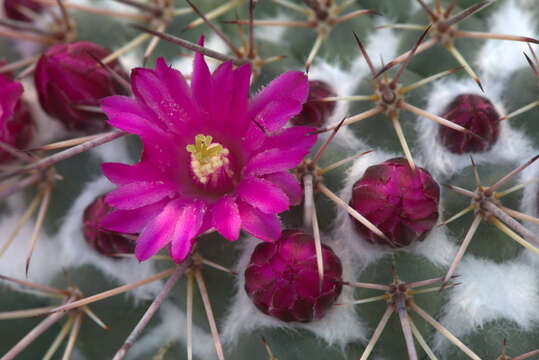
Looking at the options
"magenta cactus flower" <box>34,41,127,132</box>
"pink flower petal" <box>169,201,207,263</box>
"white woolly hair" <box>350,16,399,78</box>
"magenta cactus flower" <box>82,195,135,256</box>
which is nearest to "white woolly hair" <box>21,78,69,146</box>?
"magenta cactus flower" <box>34,41,127,132</box>

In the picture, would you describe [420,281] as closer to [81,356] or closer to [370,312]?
[370,312]

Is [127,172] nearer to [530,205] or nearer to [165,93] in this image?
[165,93]

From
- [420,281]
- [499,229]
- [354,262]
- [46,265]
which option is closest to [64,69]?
[46,265]

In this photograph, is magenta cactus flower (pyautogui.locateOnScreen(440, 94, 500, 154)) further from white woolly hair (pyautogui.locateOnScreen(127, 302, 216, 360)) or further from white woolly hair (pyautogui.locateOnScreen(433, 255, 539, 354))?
white woolly hair (pyautogui.locateOnScreen(127, 302, 216, 360))

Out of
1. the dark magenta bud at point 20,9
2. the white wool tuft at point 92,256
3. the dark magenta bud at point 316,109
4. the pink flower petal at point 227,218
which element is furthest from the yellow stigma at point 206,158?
the dark magenta bud at point 20,9

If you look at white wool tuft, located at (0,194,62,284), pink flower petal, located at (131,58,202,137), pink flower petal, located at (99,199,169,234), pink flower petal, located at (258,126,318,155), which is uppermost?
pink flower petal, located at (258,126,318,155)

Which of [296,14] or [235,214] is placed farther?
[296,14]

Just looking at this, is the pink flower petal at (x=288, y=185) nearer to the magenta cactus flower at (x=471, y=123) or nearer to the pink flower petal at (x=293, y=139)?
the pink flower petal at (x=293, y=139)
